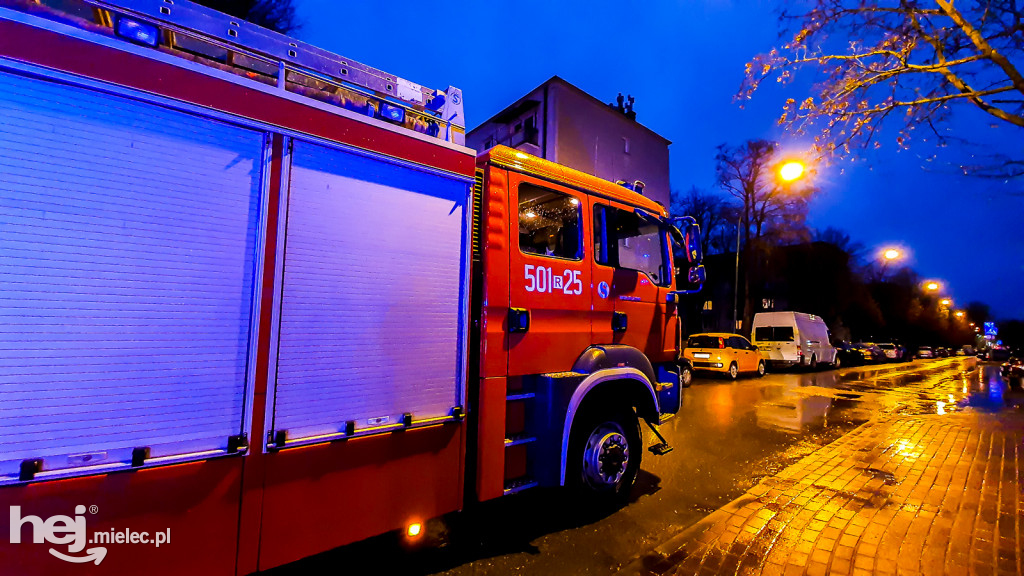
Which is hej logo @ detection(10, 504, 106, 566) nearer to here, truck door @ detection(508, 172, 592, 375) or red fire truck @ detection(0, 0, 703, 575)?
red fire truck @ detection(0, 0, 703, 575)

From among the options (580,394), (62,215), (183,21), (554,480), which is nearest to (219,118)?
(183,21)

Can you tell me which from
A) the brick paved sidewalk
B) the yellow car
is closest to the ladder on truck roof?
the brick paved sidewalk

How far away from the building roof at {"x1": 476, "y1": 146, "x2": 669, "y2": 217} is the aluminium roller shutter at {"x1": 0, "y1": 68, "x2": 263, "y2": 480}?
63.5 inches

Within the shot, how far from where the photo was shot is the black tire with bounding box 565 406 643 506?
3.55 metres

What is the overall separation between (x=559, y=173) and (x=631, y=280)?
1.20 m

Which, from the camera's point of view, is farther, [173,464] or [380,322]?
[380,322]

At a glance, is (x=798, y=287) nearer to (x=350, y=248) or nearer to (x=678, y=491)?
(x=678, y=491)

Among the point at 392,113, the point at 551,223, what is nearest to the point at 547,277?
the point at 551,223

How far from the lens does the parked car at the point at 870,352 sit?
30.5 metres

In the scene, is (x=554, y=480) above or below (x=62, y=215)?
below

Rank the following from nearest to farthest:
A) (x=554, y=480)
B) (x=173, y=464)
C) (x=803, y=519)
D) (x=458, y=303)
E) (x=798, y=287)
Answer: (x=173, y=464) < (x=458, y=303) < (x=554, y=480) < (x=803, y=519) < (x=798, y=287)

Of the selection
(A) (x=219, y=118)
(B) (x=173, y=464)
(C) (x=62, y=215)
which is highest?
(A) (x=219, y=118)

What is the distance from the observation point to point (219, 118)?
2150 mm

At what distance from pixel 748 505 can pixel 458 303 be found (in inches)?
130
